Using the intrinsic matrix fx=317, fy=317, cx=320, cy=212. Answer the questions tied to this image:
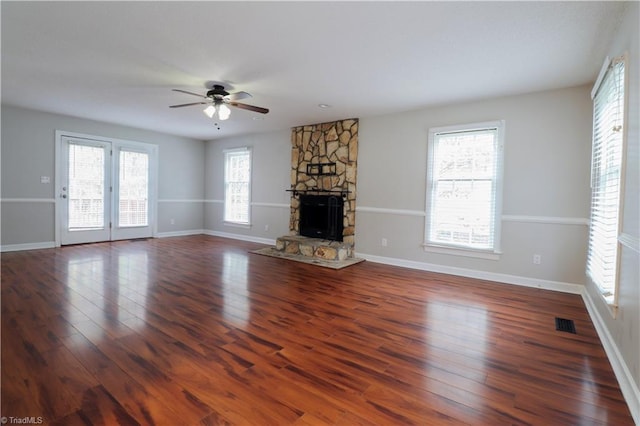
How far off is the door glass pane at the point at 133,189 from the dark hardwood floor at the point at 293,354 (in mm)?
2996

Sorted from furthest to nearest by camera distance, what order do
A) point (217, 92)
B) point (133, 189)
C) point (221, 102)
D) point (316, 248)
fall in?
point (133, 189) < point (316, 248) < point (221, 102) < point (217, 92)

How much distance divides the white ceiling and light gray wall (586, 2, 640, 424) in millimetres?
370

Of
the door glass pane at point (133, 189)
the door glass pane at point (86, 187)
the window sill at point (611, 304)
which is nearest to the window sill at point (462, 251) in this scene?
the window sill at point (611, 304)

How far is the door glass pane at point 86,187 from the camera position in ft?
20.0

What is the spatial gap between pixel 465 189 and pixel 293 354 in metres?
3.48

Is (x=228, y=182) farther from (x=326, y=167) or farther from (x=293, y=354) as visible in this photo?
(x=293, y=354)

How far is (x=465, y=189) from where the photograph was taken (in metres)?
4.51

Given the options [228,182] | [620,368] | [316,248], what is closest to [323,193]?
[316,248]

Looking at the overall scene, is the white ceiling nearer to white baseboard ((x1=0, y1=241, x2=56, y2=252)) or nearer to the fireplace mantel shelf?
the fireplace mantel shelf

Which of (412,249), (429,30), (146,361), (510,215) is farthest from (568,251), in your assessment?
(146,361)

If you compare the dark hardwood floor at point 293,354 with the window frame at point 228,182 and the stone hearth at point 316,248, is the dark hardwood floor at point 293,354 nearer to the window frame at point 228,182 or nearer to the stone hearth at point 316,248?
the stone hearth at point 316,248

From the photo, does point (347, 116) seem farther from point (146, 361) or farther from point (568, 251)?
point (146, 361)

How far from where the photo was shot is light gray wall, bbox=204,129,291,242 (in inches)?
266

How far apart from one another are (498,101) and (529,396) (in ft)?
12.3
